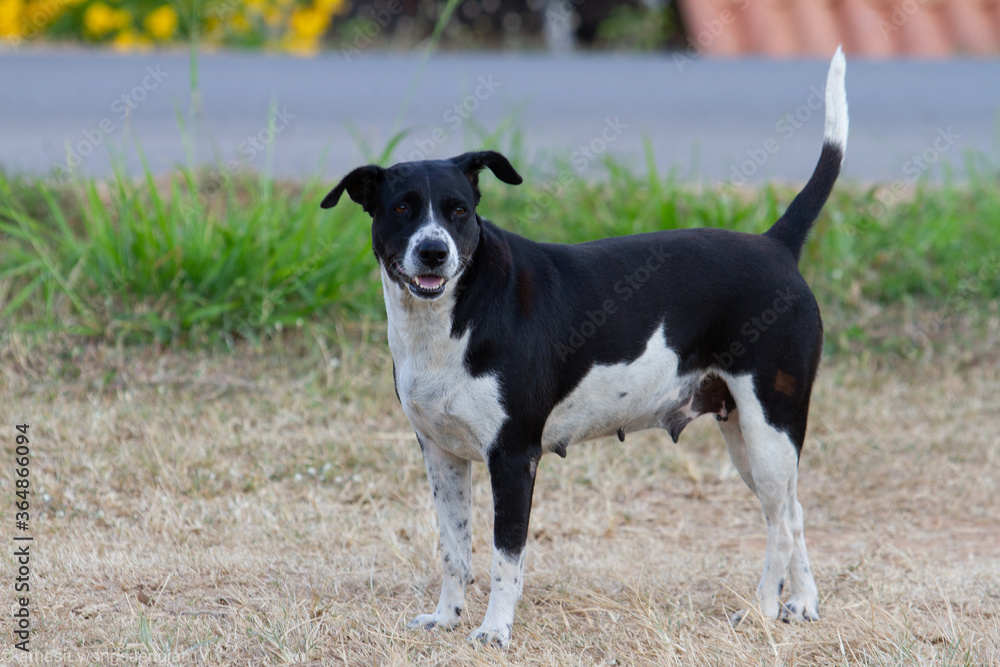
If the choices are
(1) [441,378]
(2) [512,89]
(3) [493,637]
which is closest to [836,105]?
(1) [441,378]

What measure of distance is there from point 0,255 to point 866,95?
22.8 ft

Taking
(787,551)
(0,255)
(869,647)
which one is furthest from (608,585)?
(0,255)

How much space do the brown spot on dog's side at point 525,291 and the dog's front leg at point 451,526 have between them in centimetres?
54

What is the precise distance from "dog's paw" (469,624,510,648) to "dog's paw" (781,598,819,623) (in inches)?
39.3

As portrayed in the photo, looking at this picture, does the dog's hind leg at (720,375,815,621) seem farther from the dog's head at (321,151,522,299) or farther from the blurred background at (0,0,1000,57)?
the blurred background at (0,0,1000,57)

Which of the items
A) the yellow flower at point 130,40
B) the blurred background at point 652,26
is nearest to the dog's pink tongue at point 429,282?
the blurred background at point 652,26

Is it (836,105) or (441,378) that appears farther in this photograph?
(836,105)

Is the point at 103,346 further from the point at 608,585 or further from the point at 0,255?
the point at 608,585

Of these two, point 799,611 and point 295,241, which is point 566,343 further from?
point 295,241

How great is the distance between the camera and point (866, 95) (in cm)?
950

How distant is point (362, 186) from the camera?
3.32 metres

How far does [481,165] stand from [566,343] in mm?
610

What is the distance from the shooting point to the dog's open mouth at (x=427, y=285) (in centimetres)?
309

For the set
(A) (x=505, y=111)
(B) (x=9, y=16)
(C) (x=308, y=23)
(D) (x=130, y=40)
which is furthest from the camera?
(C) (x=308, y=23)
